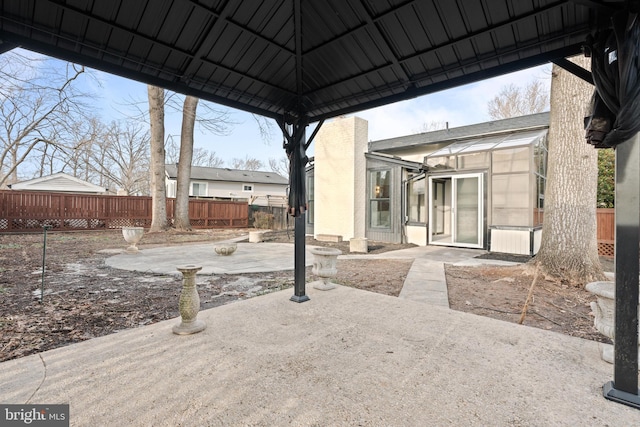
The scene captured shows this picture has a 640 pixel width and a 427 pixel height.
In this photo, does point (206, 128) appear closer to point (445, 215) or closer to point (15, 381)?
point (445, 215)

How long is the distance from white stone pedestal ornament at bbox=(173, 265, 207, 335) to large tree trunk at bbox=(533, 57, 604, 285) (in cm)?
553

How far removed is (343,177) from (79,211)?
1203cm

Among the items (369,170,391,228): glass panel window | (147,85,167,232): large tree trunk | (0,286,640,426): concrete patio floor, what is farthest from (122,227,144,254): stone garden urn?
(369,170,391,228): glass panel window

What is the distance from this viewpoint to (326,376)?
2203mm

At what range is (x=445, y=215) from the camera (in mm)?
11453

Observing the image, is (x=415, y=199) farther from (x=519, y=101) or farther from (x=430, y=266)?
(x=519, y=101)

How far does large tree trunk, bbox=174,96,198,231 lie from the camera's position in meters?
14.0

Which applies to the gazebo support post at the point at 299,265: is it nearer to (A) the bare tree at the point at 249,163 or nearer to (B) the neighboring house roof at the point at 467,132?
(B) the neighboring house roof at the point at 467,132

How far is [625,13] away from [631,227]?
4.39 ft

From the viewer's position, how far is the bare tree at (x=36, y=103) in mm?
10812

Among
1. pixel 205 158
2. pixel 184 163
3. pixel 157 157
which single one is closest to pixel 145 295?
pixel 157 157

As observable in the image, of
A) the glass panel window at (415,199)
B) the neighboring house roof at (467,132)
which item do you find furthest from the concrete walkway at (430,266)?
the neighboring house roof at (467,132)

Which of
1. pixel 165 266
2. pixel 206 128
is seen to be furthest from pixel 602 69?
pixel 206 128

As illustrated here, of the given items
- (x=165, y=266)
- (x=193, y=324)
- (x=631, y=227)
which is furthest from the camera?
(x=165, y=266)
